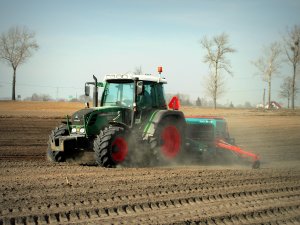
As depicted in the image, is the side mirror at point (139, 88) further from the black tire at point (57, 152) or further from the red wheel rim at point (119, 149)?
the black tire at point (57, 152)

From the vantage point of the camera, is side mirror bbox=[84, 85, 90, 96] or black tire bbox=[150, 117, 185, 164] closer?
black tire bbox=[150, 117, 185, 164]

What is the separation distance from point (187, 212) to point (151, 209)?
54 cm

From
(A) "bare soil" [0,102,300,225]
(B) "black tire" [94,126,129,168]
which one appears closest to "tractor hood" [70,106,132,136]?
(B) "black tire" [94,126,129,168]

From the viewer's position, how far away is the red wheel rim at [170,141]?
35.7 feet

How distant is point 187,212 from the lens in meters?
6.21

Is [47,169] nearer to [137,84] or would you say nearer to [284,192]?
[137,84]

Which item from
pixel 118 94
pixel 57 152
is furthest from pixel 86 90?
pixel 57 152

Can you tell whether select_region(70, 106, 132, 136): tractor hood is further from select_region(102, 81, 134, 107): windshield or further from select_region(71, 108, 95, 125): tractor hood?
select_region(102, 81, 134, 107): windshield

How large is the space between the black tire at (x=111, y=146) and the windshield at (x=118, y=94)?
1.03m

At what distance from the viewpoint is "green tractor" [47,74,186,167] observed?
32.4 feet

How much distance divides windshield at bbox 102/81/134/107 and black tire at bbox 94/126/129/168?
3.38 feet

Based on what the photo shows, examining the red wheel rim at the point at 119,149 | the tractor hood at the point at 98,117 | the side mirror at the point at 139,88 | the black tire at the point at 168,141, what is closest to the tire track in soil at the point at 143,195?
the red wheel rim at the point at 119,149

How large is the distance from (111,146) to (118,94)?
1805 millimetres

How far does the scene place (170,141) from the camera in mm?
11070
